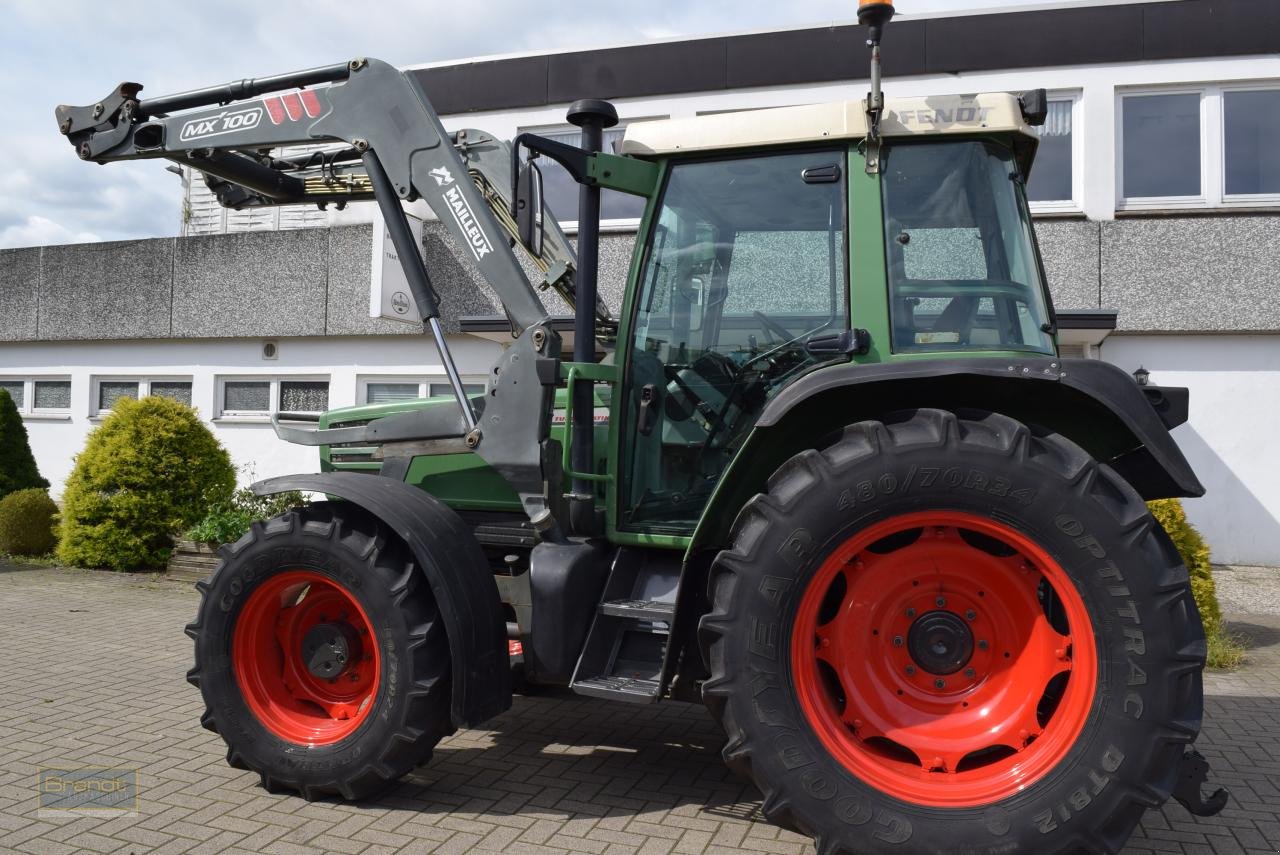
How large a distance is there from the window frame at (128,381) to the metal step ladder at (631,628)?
10.8 m

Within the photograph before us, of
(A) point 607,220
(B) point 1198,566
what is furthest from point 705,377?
(A) point 607,220

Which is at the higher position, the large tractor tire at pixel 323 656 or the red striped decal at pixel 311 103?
the red striped decal at pixel 311 103

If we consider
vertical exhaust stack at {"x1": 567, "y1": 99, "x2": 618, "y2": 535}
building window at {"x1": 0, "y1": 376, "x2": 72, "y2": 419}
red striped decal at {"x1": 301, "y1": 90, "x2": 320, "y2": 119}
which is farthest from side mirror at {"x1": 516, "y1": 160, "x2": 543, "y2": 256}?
building window at {"x1": 0, "y1": 376, "x2": 72, "y2": 419}

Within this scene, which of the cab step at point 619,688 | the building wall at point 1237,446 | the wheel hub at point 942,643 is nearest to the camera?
the wheel hub at point 942,643

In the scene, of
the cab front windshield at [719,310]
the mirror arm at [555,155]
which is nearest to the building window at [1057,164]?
the cab front windshield at [719,310]

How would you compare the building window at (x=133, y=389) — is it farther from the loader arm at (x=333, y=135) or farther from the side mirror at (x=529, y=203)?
the side mirror at (x=529, y=203)

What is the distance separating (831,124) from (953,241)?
1.95 ft

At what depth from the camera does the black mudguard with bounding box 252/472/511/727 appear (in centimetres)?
346

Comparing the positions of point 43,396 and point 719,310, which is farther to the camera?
point 43,396

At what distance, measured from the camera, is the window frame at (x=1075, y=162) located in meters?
9.76

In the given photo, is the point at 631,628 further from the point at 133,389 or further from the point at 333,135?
the point at 133,389

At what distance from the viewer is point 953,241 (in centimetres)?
338

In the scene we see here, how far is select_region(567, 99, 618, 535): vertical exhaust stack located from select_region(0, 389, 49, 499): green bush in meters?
10.0

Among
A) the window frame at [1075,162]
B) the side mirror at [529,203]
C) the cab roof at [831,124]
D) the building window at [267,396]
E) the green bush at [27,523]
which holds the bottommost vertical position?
the green bush at [27,523]
